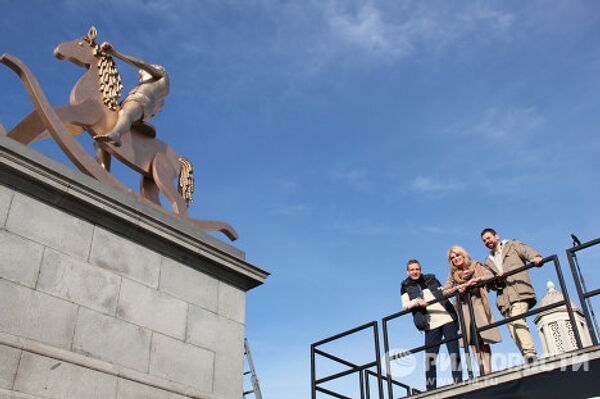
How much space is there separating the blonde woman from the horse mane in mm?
5126

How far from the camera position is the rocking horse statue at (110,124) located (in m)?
8.72

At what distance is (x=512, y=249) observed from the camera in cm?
968

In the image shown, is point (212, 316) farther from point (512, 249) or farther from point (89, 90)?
point (512, 249)

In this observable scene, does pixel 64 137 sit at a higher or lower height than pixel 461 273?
higher

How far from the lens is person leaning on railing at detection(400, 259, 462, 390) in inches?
375

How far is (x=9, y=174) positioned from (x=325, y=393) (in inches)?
224

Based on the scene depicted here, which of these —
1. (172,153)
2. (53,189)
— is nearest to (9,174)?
(53,189)

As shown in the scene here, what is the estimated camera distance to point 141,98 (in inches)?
397

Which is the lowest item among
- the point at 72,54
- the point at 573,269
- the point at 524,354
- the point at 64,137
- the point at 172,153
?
the point at 524,354

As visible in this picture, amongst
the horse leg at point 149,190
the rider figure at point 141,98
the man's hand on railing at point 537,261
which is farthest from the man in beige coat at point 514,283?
the rider figure at point 141,98

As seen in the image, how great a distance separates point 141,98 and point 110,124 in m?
0.70

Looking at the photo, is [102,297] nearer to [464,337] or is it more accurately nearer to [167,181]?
[167,181]

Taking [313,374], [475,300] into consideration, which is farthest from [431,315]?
[313,374]

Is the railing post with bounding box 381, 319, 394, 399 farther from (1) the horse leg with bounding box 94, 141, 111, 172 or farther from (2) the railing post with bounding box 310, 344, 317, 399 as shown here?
(1) the horse leg with bounding box 94, 141, 111, 172
